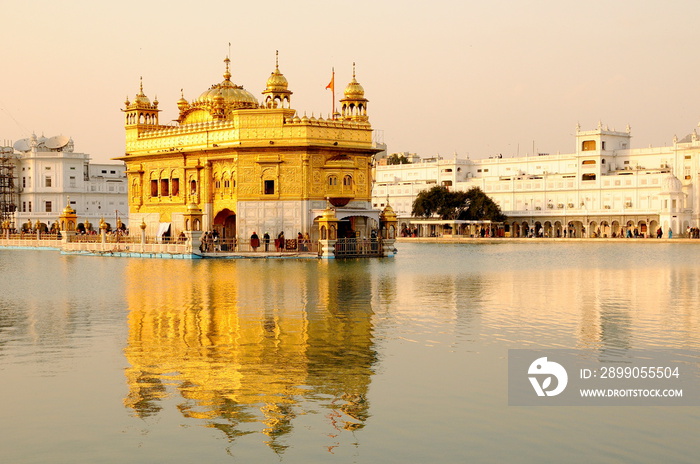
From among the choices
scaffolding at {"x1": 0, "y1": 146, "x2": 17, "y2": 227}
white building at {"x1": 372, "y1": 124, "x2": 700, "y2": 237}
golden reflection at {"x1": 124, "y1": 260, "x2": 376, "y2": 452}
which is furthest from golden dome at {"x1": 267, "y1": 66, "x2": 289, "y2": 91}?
scaffolding at {"x1": 0, "y1": 146, "x2": 17, "y2": 227}

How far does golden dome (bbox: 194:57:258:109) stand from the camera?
46750 millimetres

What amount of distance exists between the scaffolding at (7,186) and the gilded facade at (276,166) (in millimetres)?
42373

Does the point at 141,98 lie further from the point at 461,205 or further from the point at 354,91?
the point at 461,205

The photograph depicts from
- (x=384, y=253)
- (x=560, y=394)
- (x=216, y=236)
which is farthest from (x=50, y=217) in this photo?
(x=560, y=394)

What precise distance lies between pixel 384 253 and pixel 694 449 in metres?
32.7

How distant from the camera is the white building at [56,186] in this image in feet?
272

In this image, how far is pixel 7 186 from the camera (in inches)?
3265

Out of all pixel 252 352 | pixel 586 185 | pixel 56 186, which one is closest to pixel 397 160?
pixel 586 185

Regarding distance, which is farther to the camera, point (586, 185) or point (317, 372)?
point (586, 185)

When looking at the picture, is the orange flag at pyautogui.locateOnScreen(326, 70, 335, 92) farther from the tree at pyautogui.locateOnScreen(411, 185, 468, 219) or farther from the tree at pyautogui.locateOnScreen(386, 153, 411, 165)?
the tree at pyautogui.locateOnScreen(386, 153, 411, 165)

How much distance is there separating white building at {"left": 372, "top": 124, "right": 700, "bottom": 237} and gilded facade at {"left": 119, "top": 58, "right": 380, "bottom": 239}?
36.4 m

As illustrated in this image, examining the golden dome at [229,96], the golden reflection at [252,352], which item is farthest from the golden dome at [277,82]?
the golden reflection at [252,352]

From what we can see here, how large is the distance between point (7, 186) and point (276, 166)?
1952 inches

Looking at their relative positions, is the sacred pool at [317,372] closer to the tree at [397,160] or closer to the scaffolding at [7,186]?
the scaffolding at [7,186]
